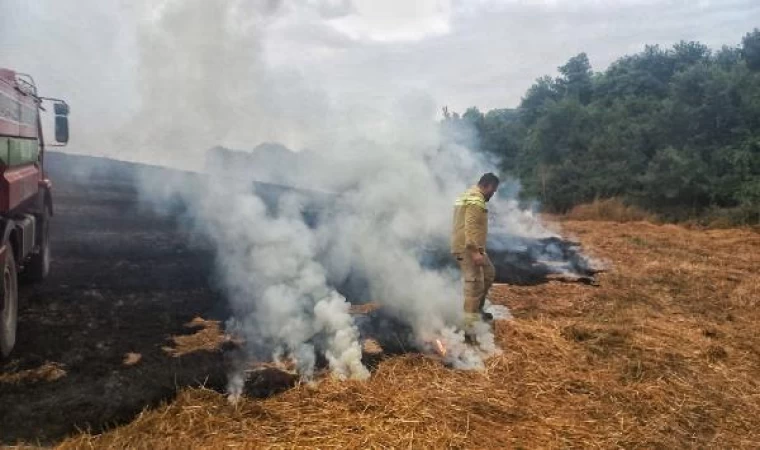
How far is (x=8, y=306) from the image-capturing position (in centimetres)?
589

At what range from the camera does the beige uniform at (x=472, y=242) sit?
20.8 ft

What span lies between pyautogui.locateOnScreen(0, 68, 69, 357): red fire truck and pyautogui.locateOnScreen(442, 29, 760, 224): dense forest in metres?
8.83

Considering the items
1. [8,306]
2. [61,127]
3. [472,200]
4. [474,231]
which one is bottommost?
[8,306]

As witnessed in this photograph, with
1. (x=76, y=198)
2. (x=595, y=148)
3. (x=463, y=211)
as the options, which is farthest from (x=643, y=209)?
(x=76, y=198)

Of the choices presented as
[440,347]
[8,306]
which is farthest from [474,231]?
[8,306]

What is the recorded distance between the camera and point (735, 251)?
1314cm

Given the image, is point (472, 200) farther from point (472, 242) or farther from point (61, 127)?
point (61, 127)

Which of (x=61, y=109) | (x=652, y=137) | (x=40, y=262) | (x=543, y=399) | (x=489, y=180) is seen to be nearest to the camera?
(x=543, y=399)

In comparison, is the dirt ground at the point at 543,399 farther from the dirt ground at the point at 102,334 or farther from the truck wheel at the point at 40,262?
the truck wheel at the point at 40,262

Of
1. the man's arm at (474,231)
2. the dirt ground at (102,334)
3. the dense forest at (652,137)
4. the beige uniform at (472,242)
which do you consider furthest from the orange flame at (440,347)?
the dense forest at (652,137)

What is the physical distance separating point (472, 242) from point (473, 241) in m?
0.02

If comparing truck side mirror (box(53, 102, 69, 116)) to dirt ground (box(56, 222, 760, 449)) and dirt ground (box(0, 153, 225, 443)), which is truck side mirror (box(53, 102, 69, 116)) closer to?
dirt ground (box(0, 153, 225, 443))

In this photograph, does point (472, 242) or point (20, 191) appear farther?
point (20, 191)

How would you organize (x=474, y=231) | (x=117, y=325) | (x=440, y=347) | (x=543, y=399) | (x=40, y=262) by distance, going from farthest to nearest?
(x=40, y=262) < (x=117, y=325) < (x=474, y=231) < (x=440, y=347) < (x=543, y=399)
